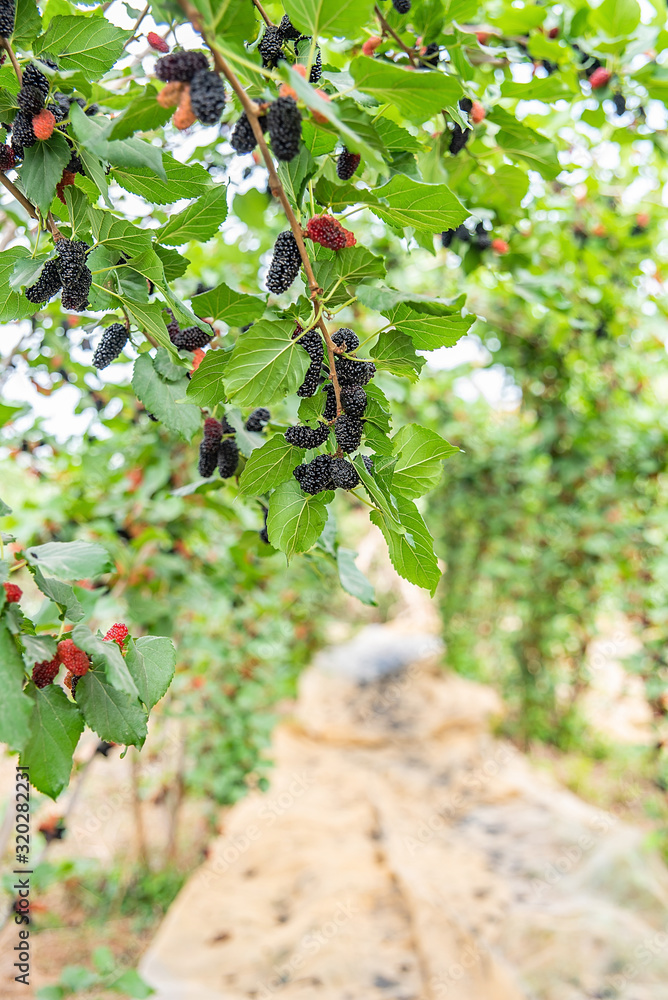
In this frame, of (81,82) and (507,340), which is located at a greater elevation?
(81,82)

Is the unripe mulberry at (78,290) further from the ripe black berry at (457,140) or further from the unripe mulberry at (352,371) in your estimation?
the ripe black berry at (457,140)

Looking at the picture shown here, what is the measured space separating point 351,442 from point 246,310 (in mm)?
239

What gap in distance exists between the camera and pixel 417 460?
649 mm

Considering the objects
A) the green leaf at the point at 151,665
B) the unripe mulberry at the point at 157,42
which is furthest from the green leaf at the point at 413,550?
the unripe mulberry at the point at 157,42

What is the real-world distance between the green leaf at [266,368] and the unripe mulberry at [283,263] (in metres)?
0.07

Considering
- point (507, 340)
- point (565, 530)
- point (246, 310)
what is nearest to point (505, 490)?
point (565, 530)

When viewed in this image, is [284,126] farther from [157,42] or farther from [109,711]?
[109,711]

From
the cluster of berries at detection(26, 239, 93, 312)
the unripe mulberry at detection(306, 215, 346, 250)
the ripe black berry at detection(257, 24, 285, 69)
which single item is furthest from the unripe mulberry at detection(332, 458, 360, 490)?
the ripe black berry at detection(257, 24, 285, 69)

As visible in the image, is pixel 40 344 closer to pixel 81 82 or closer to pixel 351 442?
pixel 81 82

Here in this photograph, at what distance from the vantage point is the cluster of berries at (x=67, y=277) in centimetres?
63

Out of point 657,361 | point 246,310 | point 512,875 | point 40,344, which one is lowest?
point 512,875

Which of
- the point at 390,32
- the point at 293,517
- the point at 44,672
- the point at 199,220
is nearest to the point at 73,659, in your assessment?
the point at 44,672

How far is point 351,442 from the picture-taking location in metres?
0.61

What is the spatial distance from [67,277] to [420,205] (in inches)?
13.8
